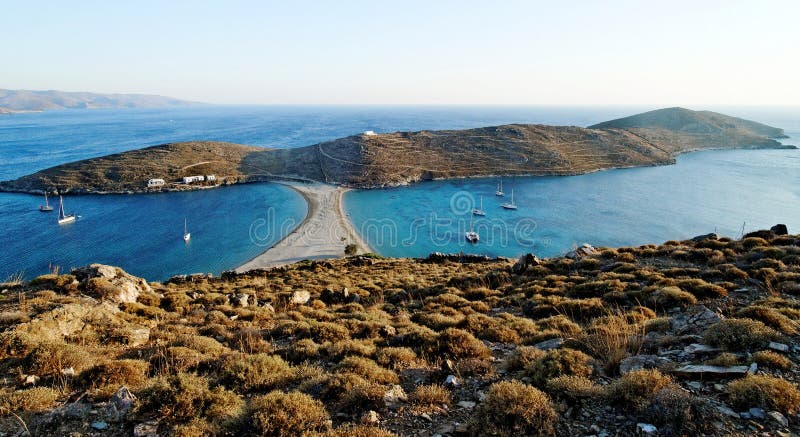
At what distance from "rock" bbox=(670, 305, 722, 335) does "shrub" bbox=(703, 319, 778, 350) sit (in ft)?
2.73

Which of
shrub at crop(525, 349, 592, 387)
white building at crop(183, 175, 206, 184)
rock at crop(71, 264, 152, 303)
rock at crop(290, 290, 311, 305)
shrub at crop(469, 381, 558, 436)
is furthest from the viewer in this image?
white building at crop(183, 175, 206, 184)

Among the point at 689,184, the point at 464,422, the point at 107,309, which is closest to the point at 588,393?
the point at 464,422

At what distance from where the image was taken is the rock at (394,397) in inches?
213

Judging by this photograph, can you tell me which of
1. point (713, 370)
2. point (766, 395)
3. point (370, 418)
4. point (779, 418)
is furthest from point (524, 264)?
point (370, 418)

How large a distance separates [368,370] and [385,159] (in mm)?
103741

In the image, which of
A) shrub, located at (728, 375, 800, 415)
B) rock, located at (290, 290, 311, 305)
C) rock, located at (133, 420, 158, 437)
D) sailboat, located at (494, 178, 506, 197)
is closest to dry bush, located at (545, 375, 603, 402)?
shrub, located at (728, 375, 800, 415)

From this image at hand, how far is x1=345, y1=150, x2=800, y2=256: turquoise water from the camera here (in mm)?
60938

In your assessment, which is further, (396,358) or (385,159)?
(385,159)

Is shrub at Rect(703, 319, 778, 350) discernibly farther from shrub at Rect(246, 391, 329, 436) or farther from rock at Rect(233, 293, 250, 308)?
rock at Rect(233, 293, 250, 308)

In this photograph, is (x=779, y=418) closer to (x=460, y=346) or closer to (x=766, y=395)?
(x=766, y=395)

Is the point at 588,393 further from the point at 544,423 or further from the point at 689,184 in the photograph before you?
the point at 689,184

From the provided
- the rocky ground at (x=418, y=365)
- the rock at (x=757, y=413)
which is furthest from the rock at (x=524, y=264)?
the rock at (x=757, y=413)

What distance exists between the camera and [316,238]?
61531mm

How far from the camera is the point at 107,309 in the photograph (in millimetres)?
11234
